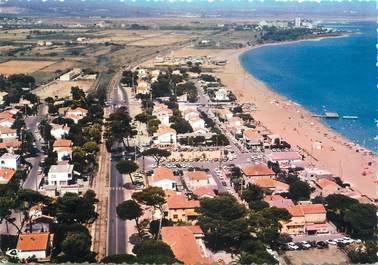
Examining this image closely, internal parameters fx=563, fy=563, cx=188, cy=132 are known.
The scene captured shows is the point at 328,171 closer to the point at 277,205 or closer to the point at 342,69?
the point at 277,205

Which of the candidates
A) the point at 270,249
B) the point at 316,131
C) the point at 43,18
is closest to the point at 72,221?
the point at 270,249

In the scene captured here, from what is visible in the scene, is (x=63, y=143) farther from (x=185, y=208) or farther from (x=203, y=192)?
(x=185, y=208)

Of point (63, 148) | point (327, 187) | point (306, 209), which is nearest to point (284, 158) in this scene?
point (327, 187)

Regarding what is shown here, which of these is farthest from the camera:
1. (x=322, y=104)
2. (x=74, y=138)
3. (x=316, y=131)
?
(x=322, y=104)

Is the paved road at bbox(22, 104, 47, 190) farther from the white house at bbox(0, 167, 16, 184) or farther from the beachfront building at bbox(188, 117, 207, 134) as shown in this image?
the beachfront building at bbox(188, 117, 207, 134)

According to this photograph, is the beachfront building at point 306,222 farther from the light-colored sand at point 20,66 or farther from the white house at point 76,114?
the light-colored sand at point 20,66

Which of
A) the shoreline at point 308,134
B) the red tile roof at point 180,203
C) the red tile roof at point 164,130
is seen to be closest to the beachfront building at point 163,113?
the red tile roof at point 164,130
